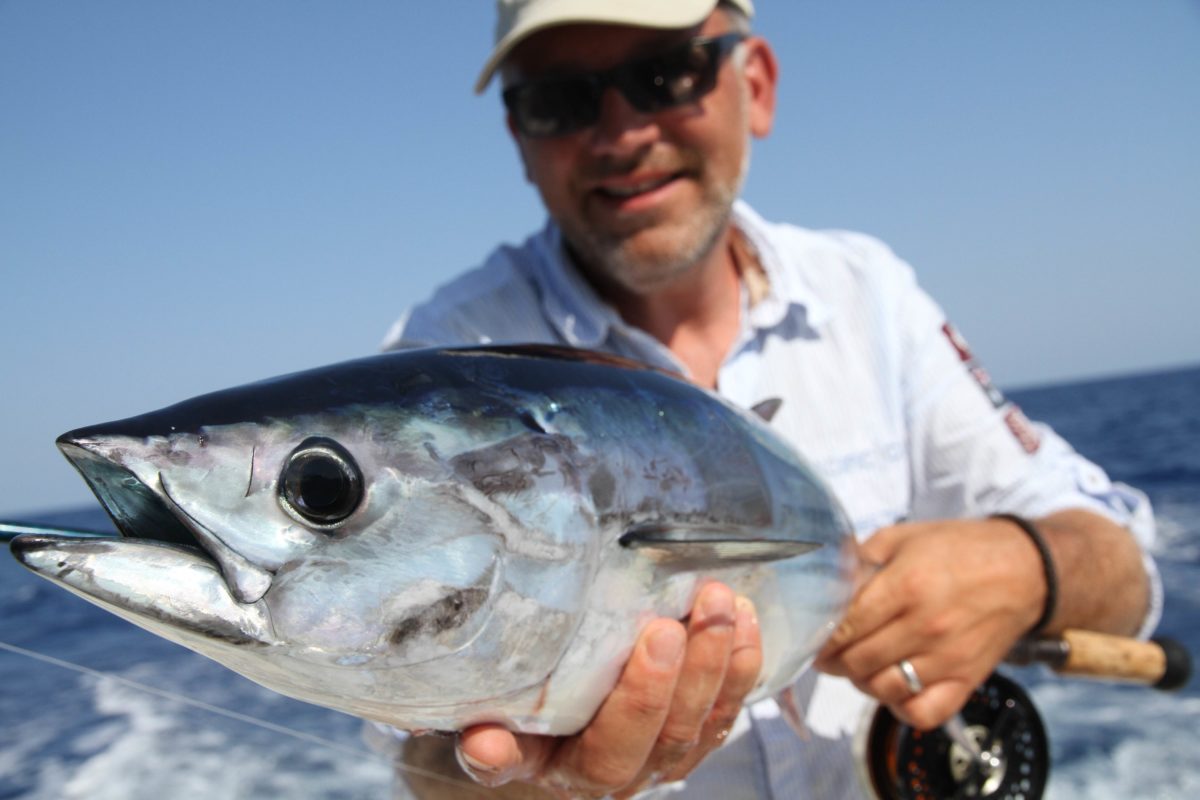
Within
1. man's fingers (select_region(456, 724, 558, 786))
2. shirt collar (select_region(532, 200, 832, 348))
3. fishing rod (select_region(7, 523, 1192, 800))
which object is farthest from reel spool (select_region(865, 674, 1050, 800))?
man's fingers (select_region(456, 724, 558, 786))

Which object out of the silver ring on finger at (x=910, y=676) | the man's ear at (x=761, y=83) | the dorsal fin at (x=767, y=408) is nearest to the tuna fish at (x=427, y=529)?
the dorsal fin at (x=767, y=408)

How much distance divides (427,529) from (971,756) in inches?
84.9

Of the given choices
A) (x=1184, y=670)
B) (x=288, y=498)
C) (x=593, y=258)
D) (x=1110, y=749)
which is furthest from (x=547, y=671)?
(x=1110, y=749)

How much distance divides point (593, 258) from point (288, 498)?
2043mm

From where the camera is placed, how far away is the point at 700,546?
1500mm

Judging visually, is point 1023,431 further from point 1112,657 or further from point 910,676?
point 910,676

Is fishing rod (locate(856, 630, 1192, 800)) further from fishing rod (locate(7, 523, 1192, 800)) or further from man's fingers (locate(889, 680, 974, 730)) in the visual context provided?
man's fingers (locate(889, 680, 974, 730))

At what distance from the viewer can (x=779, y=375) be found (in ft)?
10.5

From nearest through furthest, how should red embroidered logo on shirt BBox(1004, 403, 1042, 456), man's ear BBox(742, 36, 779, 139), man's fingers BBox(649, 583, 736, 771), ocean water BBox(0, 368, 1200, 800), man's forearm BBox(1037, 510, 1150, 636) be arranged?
man's fingers BBox(649, 583, 736, 771)
man's forearm BBox(1037, 510, 1150, 636)
red embroidered logo on shirt BBox(1004, 403, 1042, 456)
man's ear BBox(742, 36, 779, 139)
ocean water BBox(0, 368, 1200, 800)

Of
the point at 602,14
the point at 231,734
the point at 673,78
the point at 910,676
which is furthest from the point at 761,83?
the point at 231,734

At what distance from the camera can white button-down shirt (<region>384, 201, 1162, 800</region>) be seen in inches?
120

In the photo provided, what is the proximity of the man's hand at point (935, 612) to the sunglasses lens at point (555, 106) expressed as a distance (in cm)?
158

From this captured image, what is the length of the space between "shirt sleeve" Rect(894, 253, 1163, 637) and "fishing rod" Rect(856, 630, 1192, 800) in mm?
335

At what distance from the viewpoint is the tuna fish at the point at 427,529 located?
3.75 feet
